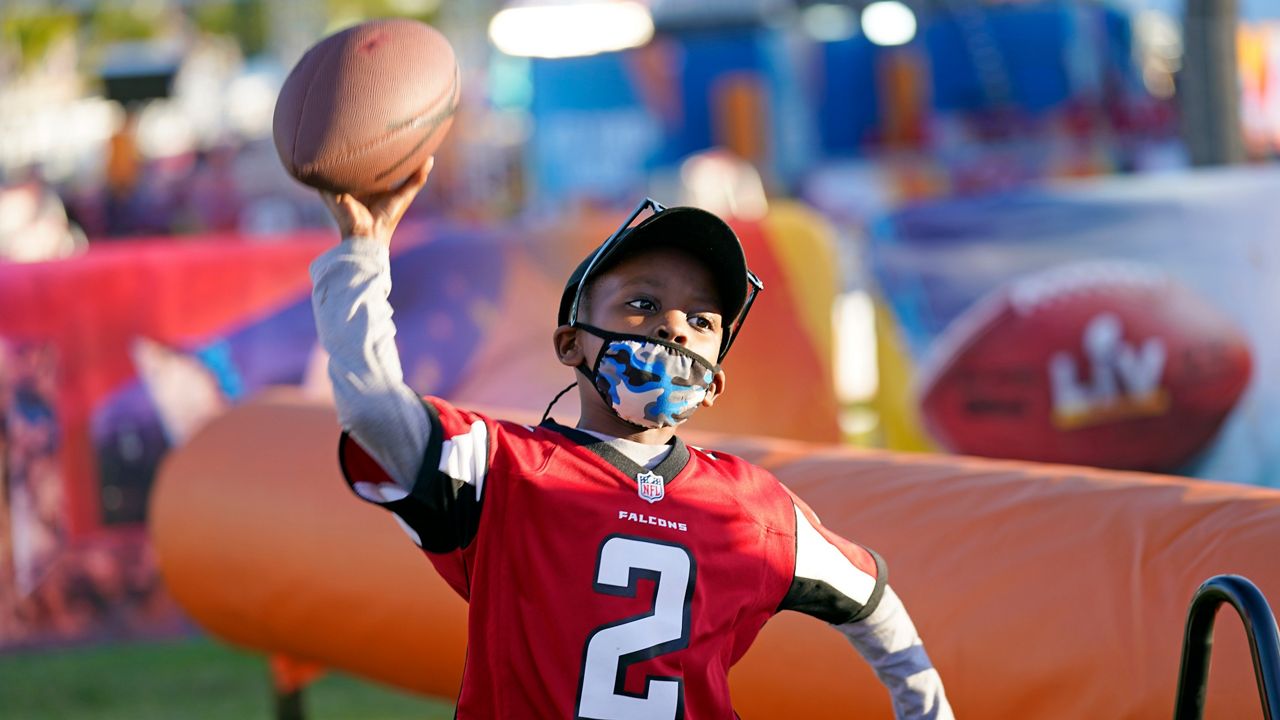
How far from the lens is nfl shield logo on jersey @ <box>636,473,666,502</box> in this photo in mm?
2188

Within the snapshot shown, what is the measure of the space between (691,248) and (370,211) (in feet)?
1.63

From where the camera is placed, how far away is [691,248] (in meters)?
2.26

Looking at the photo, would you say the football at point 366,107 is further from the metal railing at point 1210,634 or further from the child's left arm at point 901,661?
the metal railing at point 1210,634

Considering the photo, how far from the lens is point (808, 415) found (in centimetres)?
661

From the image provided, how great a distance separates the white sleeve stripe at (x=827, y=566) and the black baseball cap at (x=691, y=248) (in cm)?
34

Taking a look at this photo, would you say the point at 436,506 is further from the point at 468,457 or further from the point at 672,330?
the point at 672,330

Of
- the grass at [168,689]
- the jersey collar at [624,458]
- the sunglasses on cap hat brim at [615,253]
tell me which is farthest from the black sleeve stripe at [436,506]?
the grass at [168,689]

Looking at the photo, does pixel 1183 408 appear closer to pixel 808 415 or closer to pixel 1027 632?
pixel 808 415

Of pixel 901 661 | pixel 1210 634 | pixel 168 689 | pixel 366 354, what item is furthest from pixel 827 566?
pixel 168 689

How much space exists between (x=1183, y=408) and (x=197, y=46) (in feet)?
108

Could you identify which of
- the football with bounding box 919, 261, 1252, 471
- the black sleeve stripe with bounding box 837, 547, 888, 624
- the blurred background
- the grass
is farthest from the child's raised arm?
the football with bounding box 919, 261, 1252, 471

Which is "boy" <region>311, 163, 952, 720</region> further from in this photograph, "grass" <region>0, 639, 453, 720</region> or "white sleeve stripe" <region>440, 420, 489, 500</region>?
"grass" <region>0, 639, 453, 720</region>

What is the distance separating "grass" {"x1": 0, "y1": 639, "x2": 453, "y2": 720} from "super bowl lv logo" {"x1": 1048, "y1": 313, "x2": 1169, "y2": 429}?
3.09m

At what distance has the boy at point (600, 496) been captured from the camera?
6.71 ft
